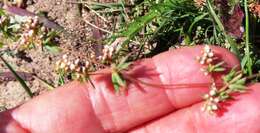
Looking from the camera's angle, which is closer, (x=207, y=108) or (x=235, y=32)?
(x=207, y=108)

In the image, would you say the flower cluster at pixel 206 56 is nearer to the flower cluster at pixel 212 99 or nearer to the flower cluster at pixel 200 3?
the flower cluster at pixel 212 99

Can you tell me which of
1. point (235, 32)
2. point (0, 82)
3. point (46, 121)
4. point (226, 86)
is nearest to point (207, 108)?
point (226, 86)

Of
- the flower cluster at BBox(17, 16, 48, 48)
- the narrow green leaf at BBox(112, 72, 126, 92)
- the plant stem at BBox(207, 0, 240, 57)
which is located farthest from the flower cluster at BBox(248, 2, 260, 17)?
the flower cluster at BBox(17, 16, 48, 48)

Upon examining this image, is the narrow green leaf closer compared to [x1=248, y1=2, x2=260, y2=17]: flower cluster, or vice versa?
the narrow green leaf

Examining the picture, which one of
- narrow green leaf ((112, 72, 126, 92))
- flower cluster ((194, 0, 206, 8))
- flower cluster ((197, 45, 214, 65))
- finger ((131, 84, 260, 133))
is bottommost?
finger ((131, 84, 260, 133))

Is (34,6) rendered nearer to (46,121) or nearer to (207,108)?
(46,121)

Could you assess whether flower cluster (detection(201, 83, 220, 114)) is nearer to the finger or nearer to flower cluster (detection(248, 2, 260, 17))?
the finger

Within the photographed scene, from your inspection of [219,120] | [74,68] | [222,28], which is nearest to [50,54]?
[74,68]

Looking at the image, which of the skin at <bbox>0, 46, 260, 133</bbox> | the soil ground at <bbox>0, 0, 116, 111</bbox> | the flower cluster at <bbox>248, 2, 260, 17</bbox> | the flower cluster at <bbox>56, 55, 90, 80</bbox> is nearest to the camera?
the flower cluster at <bbox>56, 55, 90, 80</bbox>
